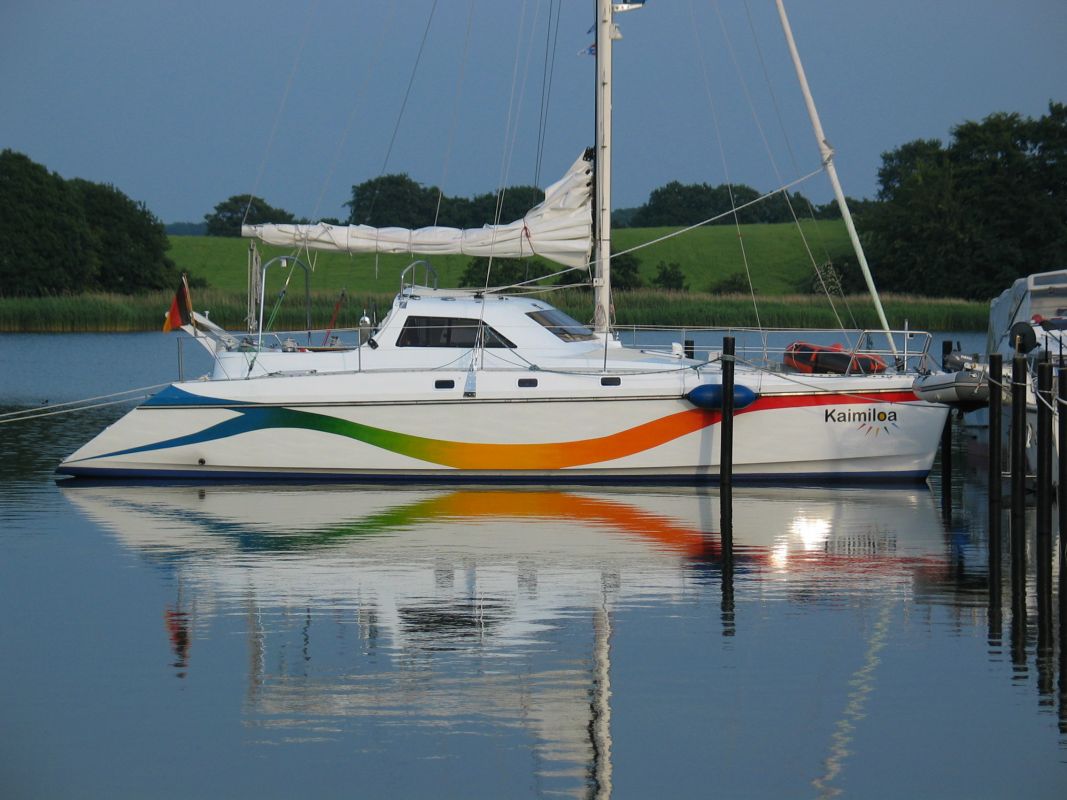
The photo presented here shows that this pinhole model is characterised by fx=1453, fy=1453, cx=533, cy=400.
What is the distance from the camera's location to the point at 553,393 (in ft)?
57.6

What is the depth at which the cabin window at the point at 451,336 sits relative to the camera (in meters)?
18.2

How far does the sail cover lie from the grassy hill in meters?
55.6

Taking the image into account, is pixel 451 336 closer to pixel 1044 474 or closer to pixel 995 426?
→ pixel 995 426

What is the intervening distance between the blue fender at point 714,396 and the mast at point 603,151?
1554 mm

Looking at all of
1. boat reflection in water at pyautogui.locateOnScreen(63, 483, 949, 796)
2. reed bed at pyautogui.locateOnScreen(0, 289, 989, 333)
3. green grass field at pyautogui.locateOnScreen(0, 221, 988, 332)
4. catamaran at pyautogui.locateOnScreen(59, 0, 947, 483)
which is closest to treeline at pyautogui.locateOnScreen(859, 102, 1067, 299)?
green grass field at pyautogui.locateOnScreen(0, 221, 988, 332)

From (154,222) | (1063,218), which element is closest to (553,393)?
(1063,218)

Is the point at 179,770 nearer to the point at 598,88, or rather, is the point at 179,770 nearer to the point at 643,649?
the point at 643,649

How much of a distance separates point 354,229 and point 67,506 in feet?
16.4

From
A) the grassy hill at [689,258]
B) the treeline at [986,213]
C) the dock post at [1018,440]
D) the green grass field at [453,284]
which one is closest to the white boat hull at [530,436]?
the green grass field at [453,284]

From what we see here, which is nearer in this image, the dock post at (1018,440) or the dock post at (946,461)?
the dock post at (1018,440)

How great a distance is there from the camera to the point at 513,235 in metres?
18.8

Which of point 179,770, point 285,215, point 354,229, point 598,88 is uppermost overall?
point 285,215

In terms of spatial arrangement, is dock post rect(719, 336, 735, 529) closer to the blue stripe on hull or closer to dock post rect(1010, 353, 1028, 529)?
the blue stripe on hull

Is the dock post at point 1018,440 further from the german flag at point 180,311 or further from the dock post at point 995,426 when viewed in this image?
the german flag at point 180,311
